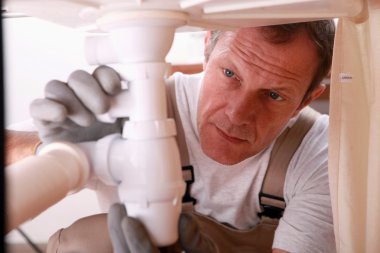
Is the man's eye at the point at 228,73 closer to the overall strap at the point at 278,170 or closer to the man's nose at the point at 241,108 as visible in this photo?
the man's nose at the point at 241,108

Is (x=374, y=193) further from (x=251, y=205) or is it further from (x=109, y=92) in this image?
(x=109, y=92)

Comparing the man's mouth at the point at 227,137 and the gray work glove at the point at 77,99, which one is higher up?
the gray work glove at the point at 77,99

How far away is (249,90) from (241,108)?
3 centimetres

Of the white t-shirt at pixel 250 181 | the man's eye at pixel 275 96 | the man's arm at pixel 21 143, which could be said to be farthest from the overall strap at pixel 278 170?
the man's arm at pixel 21 143

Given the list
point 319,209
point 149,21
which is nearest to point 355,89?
point 319,209

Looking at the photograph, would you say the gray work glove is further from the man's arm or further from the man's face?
the man's face

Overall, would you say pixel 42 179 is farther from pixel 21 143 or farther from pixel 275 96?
pixel 275 96

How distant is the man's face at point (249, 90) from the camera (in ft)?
2.01

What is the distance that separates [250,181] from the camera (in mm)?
752

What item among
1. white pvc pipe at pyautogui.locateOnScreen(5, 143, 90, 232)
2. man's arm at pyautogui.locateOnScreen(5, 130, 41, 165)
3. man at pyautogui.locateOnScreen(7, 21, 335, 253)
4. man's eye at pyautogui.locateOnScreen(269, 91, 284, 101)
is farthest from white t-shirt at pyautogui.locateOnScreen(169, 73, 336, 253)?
white pvc pipe at pyautogui.locateOnScreen(5, 143, 90, 232)

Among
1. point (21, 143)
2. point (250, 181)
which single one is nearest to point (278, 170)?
point (250, 181)

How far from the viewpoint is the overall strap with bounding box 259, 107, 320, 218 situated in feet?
2.43

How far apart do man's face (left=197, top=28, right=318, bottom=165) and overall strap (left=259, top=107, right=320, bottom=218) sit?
48 millimetres

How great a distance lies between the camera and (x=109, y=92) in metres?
0.39
